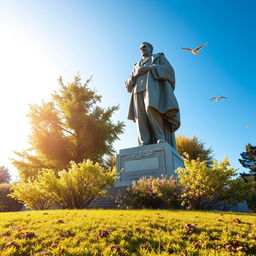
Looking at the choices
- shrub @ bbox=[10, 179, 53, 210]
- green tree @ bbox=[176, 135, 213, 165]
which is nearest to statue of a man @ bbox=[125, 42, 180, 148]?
shrub @ bbox=[10, 179, 53, 210]

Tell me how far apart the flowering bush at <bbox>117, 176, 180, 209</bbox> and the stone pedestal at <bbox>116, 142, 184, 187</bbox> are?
1.62 metres

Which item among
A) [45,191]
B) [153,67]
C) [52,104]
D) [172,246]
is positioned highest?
[52,104]

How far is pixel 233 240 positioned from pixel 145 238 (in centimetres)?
93

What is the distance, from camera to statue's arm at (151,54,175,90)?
8.24 meters

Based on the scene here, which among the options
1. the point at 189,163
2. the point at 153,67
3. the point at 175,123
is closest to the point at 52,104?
the point at 153,67

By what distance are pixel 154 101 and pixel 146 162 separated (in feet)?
8.12

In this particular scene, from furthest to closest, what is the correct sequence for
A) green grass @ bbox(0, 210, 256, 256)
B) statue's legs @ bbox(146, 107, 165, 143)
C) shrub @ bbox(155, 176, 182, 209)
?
statue's legs @ bbox(146, 107, 165, 143) → shrub @ bbox(155, 176, 182, 209) → green grass @ bbox(0, 210, 256, 256)

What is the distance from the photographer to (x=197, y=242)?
6.64 ft

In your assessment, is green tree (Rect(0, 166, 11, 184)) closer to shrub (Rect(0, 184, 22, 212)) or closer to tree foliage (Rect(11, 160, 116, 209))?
shrub (Rect(0, 184, 22, 212))

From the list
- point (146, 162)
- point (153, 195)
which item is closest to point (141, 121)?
point (146, 162)

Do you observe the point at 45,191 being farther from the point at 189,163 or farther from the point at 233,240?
the point at 233,240

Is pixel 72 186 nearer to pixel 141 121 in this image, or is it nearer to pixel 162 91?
pixel 141 121

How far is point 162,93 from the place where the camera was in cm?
841

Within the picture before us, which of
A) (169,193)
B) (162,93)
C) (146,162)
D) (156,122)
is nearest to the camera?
(169,193)
